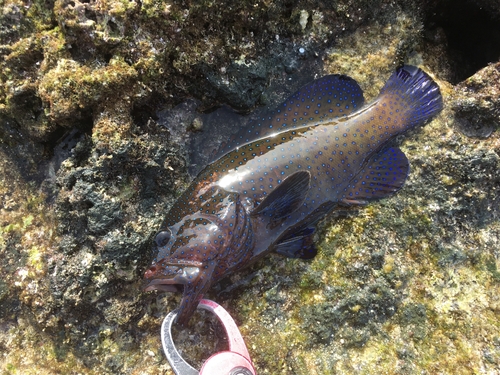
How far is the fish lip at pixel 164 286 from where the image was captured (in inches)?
125

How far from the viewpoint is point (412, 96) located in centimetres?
378

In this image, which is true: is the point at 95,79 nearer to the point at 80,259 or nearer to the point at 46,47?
the point at 46,47

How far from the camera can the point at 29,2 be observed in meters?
3.38

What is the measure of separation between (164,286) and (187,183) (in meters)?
1.00

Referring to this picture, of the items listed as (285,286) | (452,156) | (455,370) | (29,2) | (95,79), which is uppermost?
(29,2)

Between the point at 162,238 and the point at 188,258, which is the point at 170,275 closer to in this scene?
the point at 188,258

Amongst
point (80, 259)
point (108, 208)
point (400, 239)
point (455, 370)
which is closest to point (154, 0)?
point (108, 208)

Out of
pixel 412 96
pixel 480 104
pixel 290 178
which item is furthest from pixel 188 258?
pixel 480 104

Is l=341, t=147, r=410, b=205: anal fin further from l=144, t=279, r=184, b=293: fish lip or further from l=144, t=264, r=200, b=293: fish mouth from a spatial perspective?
l=144, t=279, r=184, b=293: fish lip

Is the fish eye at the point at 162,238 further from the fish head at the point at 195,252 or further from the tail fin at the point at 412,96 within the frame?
the tail fin at the point at 412,96

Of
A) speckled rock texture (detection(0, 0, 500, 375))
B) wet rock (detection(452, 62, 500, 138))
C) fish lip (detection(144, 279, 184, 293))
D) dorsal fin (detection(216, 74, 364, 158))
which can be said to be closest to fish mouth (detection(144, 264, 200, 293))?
fish lip (detection(144, 279, 184, 293))

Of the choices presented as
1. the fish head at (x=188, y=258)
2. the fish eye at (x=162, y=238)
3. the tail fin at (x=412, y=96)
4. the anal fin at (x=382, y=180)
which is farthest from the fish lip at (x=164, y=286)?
the tail fin at (x=412, y=96)

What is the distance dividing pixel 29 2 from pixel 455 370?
492 centimetres

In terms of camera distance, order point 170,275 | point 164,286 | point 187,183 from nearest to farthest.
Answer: point 170,275
point 164,286
point 187,183
